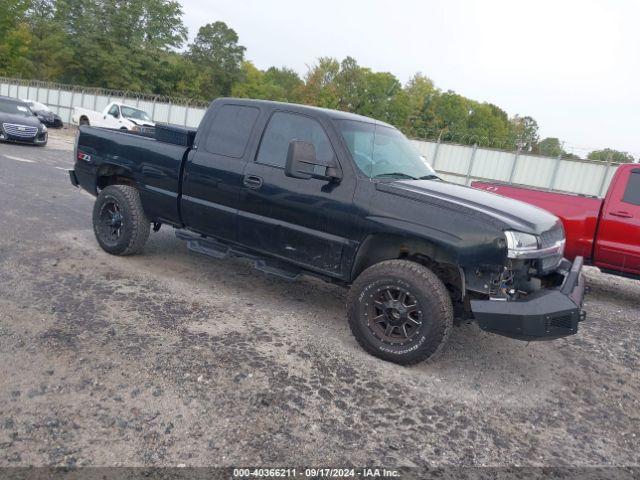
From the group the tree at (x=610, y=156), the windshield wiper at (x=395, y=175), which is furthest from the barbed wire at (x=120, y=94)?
the windshield wiper at (x=395, y=175)

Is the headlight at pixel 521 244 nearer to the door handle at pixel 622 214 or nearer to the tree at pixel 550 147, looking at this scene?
the door handle at pixel 622 214

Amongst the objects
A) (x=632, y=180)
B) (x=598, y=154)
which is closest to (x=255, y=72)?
(x=598, y=154)

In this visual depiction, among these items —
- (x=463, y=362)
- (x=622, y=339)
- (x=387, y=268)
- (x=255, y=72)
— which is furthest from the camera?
(x=255, y=72)

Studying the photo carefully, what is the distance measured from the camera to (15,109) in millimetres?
16016

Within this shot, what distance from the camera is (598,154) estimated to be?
16484 millimetres

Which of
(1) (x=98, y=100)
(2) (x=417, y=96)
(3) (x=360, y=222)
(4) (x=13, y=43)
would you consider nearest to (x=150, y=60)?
(4) (x=13, y=43)

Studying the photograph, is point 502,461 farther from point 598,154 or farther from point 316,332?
point 598,154

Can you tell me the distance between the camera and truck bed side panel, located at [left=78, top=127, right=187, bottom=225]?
5.21m

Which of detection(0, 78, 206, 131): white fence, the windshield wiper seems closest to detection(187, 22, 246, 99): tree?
detection(0, 78, 206, 131): white fence

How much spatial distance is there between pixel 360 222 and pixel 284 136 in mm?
1203

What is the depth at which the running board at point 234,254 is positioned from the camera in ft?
15.0

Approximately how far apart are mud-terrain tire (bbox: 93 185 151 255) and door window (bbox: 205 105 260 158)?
1192mm

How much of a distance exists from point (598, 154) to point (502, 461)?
16.3 meters

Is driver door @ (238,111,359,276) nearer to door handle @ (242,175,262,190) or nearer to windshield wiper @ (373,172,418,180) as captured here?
door handle @ (242,175,262,190)
